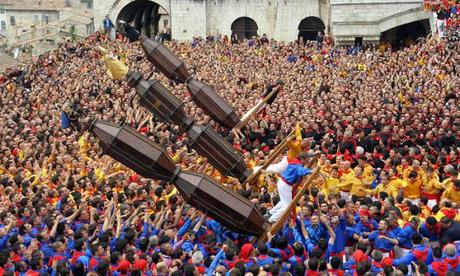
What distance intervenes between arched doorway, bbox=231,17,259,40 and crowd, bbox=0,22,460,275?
1402 cm

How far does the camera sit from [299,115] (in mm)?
22906

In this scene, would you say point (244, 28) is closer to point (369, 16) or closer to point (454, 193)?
point (369, 16)

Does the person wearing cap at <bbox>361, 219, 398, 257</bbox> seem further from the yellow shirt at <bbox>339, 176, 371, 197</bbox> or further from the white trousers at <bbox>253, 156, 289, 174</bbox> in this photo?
the yellow shirt at <bbox>339, 176, 371, 197</bbox>

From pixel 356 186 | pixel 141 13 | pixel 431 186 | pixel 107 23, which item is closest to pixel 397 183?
pixel 431 186

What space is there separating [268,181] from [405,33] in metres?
28.8

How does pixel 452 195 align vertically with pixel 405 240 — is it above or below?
above

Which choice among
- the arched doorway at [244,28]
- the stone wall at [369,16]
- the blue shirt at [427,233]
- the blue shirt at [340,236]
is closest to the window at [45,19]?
the arched doorway at [244,28]

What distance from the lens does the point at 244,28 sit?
4588 cm

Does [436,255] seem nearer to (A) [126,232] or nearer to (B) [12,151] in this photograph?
(A) [126,232]

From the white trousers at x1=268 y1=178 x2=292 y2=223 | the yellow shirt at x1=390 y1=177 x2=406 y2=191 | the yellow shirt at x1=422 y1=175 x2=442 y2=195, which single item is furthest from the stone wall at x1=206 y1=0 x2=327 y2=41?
the white trousers at x1=268 y1=178 x2=292 y2=223

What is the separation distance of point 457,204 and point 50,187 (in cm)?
836

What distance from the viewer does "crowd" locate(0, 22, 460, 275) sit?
42.1ft

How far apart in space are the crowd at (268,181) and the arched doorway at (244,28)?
14.0m

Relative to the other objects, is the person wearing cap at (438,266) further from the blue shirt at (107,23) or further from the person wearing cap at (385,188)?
the blue shirt at (107,23)
